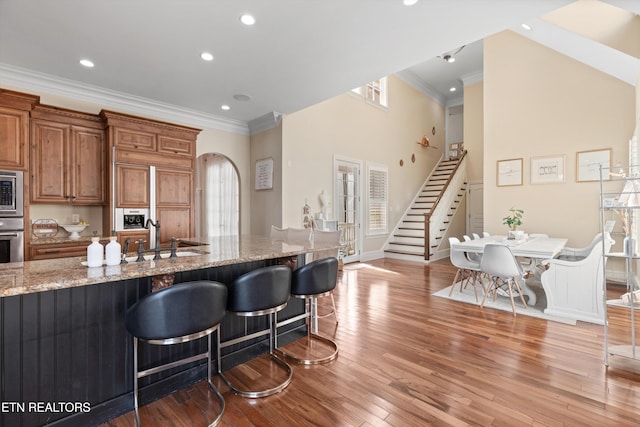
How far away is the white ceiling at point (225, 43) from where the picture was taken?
8.33ft

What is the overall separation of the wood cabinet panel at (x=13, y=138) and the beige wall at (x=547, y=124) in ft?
24.6

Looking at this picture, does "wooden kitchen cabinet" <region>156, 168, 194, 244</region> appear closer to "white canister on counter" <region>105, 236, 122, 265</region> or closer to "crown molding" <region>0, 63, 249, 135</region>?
"crown molding" <region>0, 63, 249, 135</region>

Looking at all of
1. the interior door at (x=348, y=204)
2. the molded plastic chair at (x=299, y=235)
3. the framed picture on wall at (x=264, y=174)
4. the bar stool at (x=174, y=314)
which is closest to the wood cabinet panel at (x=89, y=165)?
the framed picture on wall at (x=264, y=174)

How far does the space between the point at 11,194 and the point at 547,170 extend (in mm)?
8022

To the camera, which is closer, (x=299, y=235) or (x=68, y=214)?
(x=299, y=235)

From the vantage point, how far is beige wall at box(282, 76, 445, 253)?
5652 millimetres

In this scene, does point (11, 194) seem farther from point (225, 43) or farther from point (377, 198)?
point (377, 198)

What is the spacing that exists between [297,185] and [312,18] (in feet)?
10.8

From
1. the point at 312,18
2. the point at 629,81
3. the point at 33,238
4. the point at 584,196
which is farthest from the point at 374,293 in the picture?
the point at 629,81

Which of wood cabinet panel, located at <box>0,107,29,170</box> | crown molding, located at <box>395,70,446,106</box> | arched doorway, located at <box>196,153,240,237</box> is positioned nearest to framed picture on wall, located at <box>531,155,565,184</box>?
crown molding, located at <box>395,70,446,106</box>

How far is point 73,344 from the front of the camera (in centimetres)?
171

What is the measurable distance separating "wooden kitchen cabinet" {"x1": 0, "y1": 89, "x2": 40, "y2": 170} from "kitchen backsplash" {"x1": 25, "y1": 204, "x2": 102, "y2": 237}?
78cm

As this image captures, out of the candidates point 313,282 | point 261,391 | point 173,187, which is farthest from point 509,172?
point 173,187

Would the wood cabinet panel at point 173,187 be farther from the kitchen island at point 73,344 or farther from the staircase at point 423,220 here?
the staircase at point 423,220
